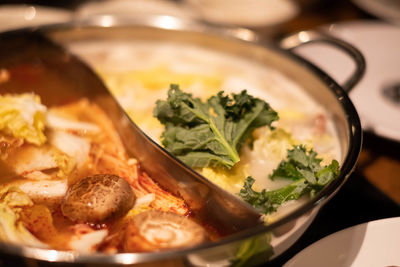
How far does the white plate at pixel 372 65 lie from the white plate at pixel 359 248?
2.82 feet

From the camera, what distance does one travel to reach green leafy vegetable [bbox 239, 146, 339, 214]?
1685mm

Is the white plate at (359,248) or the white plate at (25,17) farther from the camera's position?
the white plate at (25,17)

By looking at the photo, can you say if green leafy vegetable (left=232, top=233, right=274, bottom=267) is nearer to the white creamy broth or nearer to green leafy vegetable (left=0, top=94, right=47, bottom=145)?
the white creamy broth

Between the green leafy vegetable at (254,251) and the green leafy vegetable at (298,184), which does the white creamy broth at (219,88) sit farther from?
the green leafy vegetable at (254,251)

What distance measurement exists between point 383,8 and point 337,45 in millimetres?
2163

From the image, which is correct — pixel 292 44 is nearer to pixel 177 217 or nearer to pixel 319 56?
pixel 319 56

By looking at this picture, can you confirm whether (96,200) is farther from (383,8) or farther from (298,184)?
(383,8)

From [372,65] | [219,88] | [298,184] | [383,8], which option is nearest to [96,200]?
[298,184]

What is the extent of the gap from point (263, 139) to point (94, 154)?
91 centimetres

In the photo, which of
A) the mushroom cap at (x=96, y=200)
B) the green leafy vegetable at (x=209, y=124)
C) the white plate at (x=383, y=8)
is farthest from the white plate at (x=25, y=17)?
the white plate at (x=383, y=8)

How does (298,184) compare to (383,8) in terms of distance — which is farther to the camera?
(383,8)

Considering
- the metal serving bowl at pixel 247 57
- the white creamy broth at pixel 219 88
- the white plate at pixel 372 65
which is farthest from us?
the white plate at pixel 372 65

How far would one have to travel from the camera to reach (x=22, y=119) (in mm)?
1948

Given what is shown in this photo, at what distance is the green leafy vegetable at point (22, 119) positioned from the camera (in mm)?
1951
